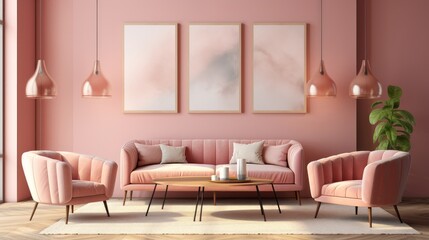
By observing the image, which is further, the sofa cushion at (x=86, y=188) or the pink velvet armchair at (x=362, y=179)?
the sofa cushion at (x=86, y=188)

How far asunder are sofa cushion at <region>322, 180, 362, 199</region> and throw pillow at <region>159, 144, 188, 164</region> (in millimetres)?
2261

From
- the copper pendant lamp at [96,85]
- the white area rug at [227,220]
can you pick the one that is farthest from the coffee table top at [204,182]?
the copper pendant lamp at [96,85]

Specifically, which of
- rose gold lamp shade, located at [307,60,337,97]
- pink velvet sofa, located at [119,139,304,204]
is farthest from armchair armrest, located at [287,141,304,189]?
rose gold lamp shade, located at [307,60,337,97]

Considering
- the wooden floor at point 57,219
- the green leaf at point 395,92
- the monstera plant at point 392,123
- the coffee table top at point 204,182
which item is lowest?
the wooden floor at point 57,219

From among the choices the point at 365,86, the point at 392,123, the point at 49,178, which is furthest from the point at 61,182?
the point at 392,123

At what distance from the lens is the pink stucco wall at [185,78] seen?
8.94m

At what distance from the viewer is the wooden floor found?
5.88 metres

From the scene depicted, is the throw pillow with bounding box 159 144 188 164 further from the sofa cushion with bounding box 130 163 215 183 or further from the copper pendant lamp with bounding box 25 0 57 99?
the copper pendant lamp with bounding box 25 0 57 99

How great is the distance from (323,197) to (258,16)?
309 cm

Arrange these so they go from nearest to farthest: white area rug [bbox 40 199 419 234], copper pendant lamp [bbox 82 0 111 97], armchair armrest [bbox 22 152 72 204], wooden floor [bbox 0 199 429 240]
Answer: wooden floor [bbox 0 199 429 240]
white area rug [bbox 40 199 419 234]
armchair armrest [bbox 22 152 72 204]
copper pendant lamp [bbox 82 0 111 97]

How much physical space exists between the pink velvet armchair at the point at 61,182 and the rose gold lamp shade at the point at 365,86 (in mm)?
3209

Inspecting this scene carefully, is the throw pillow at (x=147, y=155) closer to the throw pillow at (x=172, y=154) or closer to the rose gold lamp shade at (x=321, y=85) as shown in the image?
the throw pillow at (x=172, y=154)

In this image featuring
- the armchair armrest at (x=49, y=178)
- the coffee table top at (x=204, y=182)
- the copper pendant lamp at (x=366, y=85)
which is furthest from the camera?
the copper pendant lamp at (x=366, y=85)

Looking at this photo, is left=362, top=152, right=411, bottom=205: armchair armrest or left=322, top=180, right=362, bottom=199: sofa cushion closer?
left=362, top=152, right=411, bottom=205: armchair armrest
